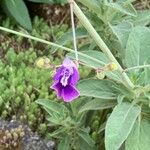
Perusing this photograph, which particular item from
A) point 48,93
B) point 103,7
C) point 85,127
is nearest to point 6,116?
point 48,93

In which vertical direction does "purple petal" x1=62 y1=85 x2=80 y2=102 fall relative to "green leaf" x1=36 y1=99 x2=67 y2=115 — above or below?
above

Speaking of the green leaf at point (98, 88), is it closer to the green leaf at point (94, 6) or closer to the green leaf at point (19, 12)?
the green leaf at point (94, 6)

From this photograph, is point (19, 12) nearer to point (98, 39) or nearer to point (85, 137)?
point (85, 137)

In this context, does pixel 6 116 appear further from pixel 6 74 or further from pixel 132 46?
pixel 132 46

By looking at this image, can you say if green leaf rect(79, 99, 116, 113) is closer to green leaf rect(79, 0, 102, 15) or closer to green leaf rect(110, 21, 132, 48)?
green leaf rect(110, 21, 132, 48)

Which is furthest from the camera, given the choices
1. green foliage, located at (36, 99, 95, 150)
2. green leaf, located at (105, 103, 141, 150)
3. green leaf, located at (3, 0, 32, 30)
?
green leaf, located at (3, 0, 32, 30)

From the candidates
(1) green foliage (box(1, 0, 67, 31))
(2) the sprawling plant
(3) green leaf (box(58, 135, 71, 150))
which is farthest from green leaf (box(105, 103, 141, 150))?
(1) green foliage (box(1, 0, 67, 31))

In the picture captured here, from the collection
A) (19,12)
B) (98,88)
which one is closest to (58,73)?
(98,88)
